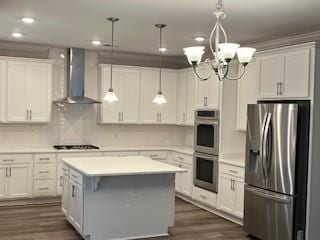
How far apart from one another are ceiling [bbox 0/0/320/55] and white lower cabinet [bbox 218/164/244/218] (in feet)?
6.54

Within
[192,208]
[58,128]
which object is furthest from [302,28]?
[58,128]

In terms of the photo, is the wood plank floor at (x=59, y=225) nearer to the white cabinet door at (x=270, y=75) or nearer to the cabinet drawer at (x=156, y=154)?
the cabinet drawer at (x=156, y=154)

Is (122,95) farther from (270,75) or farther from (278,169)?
(278,169)

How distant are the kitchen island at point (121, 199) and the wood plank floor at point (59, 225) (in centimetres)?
27

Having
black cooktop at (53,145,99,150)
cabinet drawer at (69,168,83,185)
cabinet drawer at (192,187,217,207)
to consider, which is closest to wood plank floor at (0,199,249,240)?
cabinet drawer at (192,187,217,207)

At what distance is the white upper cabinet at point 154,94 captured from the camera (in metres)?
7.65

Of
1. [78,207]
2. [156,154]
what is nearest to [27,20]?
[78,207]

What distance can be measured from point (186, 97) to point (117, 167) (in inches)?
120

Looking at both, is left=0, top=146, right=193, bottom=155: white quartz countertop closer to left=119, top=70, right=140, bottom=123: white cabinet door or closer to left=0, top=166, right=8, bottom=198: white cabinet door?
left=0, top=166, right=8, bottom=198: white cabinet door

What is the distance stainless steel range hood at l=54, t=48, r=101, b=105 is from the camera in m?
7.13

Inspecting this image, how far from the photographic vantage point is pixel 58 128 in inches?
286

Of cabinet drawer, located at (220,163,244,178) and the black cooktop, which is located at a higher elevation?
the black cooktop

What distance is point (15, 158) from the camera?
6422 mm

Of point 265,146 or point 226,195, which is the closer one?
point 265,146
